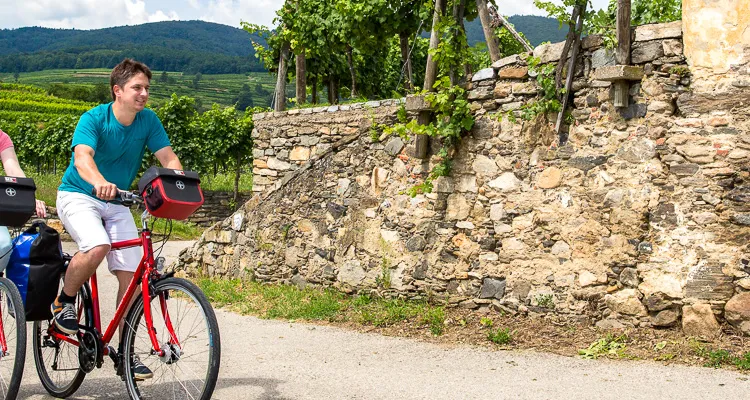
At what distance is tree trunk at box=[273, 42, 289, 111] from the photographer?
→ 52.7 ft

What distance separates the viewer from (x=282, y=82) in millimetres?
17156

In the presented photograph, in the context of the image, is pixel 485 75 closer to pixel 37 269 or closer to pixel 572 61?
pixel 572 61

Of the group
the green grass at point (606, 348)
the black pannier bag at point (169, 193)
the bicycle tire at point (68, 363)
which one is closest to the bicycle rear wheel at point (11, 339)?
the bicycle tire at point (68, 363)

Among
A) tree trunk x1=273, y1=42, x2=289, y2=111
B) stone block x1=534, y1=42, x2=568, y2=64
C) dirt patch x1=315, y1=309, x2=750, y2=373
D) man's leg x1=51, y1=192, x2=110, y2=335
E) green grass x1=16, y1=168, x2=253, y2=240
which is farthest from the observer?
green grass x1=16, y1=168, x2=253, y2=240

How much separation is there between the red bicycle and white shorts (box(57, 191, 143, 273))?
97mm

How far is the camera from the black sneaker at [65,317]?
4.33 metres

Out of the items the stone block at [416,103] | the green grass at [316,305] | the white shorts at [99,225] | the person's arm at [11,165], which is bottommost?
the green grass at [316,305]

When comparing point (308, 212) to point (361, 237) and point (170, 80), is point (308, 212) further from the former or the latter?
point (170, 80)

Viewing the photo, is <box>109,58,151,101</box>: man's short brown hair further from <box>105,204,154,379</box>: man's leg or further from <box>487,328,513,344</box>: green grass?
<box>487,328,513,344</box>: green grass

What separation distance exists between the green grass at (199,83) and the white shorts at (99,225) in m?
77.5

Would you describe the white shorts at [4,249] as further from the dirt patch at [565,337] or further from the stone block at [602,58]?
the stone block at [602,58]

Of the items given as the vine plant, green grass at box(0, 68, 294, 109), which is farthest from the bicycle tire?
green grass at box(0, 68, 294, 109)

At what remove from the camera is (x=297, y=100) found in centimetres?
1677

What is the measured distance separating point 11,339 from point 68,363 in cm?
38
